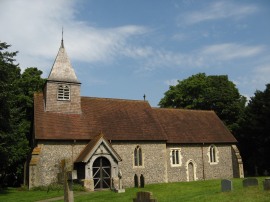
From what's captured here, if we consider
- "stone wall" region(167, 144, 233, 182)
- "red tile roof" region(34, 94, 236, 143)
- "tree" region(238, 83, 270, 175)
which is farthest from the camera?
"tree" region(238, 83, 270, 175)

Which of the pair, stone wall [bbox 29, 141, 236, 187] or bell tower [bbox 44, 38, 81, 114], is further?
bell tower [bbox 44, 38, 81, 114]

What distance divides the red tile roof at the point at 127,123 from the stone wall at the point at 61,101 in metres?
0.53

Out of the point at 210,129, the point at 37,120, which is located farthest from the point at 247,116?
the point at 37,120

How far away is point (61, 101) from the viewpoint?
29922mm

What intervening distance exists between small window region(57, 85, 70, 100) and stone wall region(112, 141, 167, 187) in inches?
249

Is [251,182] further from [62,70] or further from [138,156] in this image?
[62,70]

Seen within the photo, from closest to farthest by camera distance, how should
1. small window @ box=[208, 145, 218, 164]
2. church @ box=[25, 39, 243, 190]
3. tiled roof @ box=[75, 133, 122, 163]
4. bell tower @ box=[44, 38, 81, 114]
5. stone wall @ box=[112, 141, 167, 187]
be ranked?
tiled roof @ box=[75, 133, 122, 163]
church @ box=[25, 39, 243, 190]
stone wall @ box=[112, 141, 167, 187]
bell tower @ box=[44, 38, 81, 114]
small window @ box=[208, 145, 218, 164]

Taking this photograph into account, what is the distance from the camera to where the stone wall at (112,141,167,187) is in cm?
2925

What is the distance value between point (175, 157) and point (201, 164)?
10.4 feet

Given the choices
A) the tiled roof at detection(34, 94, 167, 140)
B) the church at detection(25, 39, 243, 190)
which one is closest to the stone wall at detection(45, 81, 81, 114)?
the church at detection(25, 39, 243, 190)

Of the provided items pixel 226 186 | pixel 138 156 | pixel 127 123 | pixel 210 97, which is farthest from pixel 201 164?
pixel 210 97

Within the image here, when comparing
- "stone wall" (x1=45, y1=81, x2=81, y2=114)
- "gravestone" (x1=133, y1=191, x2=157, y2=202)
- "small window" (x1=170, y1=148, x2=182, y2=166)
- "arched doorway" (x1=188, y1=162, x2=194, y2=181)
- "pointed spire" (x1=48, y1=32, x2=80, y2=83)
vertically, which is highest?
"pointed spire" (x1=48, y1=32, x2=80, y2=83)

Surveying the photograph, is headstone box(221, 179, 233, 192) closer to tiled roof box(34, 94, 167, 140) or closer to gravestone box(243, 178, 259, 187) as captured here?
gravestone box(243, 178, 259, 187)

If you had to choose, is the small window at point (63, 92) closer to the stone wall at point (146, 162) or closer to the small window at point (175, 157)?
the stone wall at point (146, 162)
